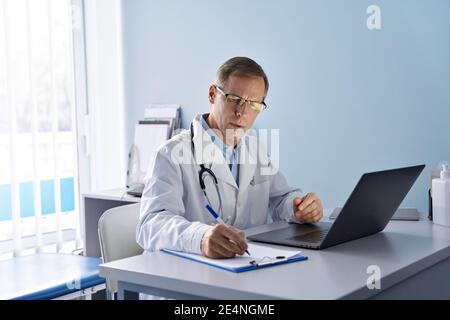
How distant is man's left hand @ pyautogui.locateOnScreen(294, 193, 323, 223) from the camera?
1.88 m

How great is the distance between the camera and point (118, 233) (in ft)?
6.31

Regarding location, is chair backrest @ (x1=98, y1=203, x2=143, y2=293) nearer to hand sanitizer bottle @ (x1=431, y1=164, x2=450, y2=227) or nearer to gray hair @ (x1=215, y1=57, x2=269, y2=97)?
gray hair @ (x1=215, y1=57, x2=269, y2=97)

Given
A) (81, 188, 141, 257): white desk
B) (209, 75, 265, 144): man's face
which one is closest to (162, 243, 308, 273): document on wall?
(209, 75, 265, 144): man's face

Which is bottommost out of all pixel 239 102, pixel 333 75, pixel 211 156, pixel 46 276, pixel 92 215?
pixel 46 276

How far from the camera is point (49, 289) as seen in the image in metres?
2.17

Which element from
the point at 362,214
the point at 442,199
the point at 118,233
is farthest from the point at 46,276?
the point at 442,199

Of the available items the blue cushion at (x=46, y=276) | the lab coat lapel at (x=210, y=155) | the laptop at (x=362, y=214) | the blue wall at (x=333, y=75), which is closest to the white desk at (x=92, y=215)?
the blue cushion at (x=46, y=276)

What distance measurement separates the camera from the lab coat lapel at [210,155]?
1.95m

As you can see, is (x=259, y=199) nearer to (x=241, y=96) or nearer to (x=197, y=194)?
(x=197, y=194)

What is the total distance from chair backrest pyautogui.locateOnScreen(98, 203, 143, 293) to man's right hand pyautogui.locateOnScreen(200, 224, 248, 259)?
1.54ft

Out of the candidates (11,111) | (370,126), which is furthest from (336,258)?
(11,111)

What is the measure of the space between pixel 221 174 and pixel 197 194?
100 millimetres

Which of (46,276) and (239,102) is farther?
(46,276)
